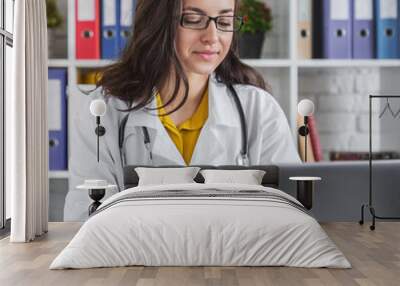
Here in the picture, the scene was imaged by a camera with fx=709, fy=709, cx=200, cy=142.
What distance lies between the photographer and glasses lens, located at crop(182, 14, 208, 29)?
5.59 metres

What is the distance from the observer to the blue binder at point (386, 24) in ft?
18.5

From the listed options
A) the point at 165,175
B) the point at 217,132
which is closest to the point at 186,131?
the point at 217,132

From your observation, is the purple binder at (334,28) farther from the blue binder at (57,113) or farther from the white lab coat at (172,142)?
the blue binder at (57,113)

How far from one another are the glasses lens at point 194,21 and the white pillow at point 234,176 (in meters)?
1.15

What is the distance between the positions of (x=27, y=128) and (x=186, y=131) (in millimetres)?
1333

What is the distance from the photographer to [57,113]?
5.79m

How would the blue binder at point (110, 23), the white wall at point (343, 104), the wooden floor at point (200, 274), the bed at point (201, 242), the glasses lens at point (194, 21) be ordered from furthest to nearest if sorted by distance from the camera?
the white wall at point (343, 104), the blue binder at point (110, 23), the glasses lens at point (194, 21), the bed at point (201, 242), the wooden floor at point (200, 274)

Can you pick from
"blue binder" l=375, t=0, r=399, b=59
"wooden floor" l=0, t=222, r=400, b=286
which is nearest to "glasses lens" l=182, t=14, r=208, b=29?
"blue binder" l=375, t=0, r=399, b=59

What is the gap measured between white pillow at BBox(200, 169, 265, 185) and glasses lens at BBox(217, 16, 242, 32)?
1.15m

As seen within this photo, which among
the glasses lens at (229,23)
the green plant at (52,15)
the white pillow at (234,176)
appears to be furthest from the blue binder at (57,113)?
the glasses lens at (229,23)

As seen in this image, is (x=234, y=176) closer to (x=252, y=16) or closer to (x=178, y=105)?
(x=178, y=105)

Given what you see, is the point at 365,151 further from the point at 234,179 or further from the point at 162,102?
the point at 162,102

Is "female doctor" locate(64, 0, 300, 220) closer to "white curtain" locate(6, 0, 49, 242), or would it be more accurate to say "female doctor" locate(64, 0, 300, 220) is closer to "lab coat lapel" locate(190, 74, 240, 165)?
"lab coat lapel" locate(190, 74, 240, 165)

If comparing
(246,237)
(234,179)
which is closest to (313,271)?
(246,237)
